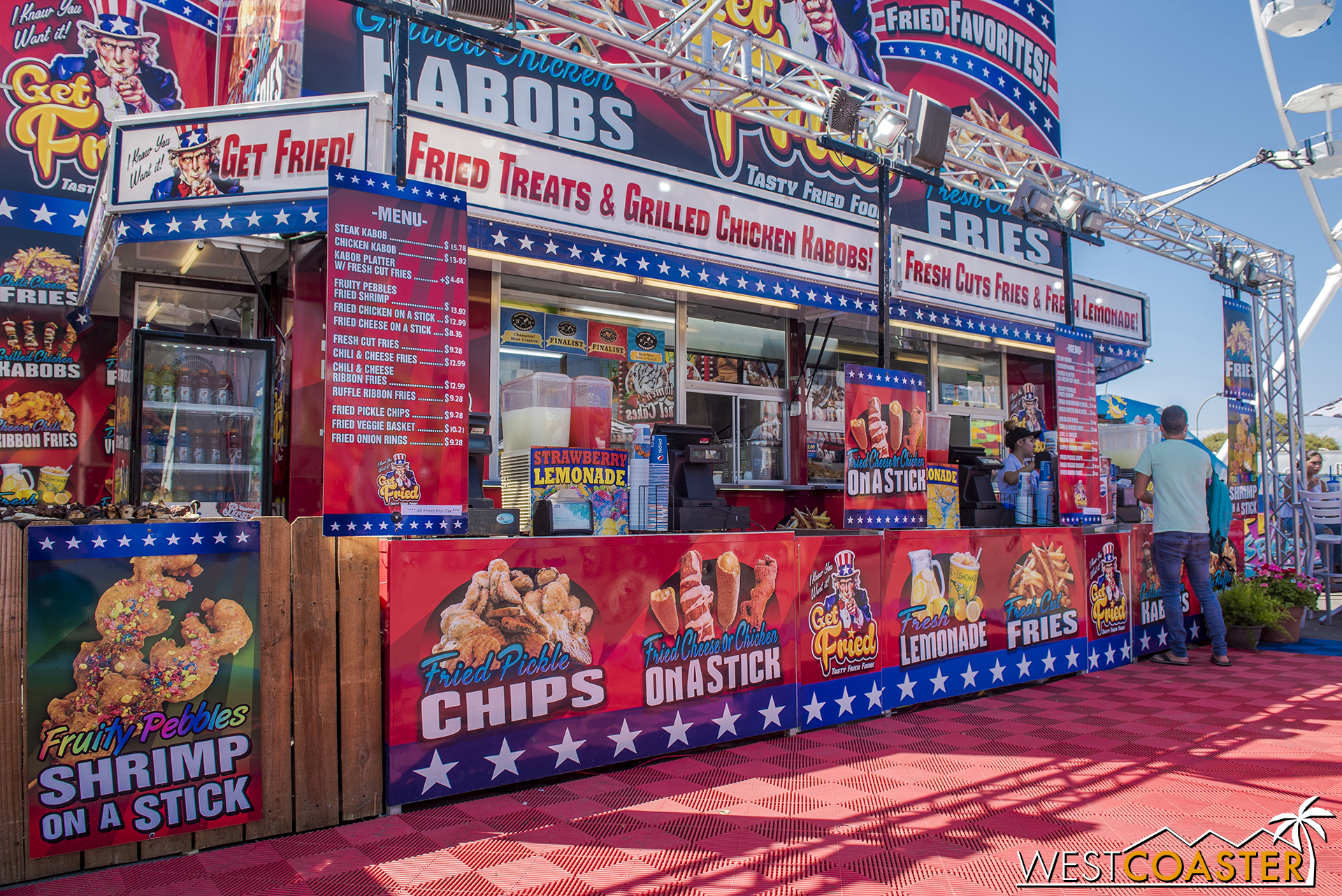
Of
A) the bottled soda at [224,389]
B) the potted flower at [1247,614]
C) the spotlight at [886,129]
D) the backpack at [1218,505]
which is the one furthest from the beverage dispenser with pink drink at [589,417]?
the potted flower at [1247,614]

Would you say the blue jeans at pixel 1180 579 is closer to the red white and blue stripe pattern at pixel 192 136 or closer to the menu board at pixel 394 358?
the menu board at pixel 394 358

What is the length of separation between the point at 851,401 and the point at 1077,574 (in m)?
2.48

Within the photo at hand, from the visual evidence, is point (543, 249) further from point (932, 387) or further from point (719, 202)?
point (932, 387)

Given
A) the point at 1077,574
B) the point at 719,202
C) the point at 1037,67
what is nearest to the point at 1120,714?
the point at 1077,574

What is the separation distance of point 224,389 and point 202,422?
0.28 m

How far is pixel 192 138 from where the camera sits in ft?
15.6

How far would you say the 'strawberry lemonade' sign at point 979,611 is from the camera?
16.8 ft

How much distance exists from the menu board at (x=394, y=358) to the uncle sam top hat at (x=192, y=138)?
5.87 ft

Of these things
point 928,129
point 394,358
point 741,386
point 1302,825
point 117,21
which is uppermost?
point 117,21

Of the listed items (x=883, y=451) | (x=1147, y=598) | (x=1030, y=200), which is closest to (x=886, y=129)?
(x=1030, y=200)

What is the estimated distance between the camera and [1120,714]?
198 inches

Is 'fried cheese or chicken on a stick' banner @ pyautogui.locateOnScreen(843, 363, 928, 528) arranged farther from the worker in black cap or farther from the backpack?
the backpack

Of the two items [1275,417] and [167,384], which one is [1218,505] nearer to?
[1275,417]

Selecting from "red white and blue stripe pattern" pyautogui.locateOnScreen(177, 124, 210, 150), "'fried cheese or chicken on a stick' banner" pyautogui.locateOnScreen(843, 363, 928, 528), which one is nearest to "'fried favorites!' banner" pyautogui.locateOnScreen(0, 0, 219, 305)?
"red white and blue stripe pattern" pyautogui.locateOnScreen(177, 124, 210, 150)
